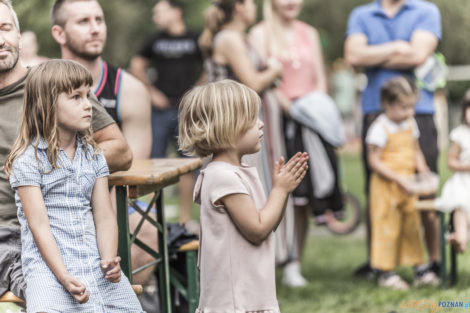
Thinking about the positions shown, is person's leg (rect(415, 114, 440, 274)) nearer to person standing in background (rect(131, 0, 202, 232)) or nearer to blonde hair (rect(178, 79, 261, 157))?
blonde hair (rect(178, 79, 261, 157))

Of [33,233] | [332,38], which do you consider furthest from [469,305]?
[332,38]

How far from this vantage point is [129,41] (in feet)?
71.3

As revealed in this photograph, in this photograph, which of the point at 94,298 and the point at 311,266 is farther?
the point at 311,266

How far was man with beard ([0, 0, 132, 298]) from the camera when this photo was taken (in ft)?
11.2

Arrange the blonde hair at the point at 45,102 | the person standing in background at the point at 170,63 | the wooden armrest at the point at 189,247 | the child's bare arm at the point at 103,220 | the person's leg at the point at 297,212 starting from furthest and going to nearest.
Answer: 1. the person standing in background at the point at 170,63
2. the person's leg at the point at 297,212
3. the wooden armrest at the point at 189,247
4. the child's bare arm at the point at 103,220
5. the blonde hair at the point at 45,102

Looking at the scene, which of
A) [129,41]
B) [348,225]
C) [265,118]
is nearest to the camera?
[265,118]

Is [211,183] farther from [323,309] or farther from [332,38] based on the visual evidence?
[332,38]

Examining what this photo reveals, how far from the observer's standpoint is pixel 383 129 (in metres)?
5.64

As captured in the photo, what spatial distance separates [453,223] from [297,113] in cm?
134

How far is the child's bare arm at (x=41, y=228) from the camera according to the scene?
3055 millimetres

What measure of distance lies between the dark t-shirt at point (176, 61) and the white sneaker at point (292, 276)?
3.42m

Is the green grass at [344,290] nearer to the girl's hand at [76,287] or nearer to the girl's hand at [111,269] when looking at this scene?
the girl's hand at [111,269]

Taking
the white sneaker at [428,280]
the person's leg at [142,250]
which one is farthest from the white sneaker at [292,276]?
the person's leg at [142,250]

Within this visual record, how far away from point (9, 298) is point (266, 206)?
1.11m
